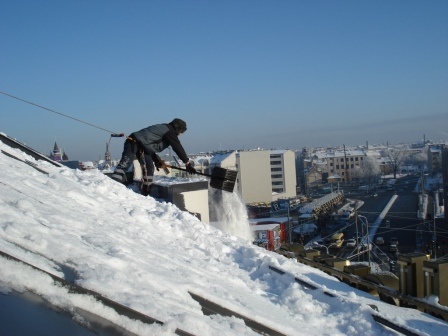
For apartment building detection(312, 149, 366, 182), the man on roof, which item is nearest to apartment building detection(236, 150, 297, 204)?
apartment building detection(312, 149, 366, 182)

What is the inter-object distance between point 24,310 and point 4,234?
35.3 inches

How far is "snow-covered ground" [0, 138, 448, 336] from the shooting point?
243 cm

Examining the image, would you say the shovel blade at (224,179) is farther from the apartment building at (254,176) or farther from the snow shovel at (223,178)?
the apartment building at (254,176)

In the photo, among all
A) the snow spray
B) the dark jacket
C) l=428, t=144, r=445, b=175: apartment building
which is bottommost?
l=428, t=144, r=445, b=175: apartment building

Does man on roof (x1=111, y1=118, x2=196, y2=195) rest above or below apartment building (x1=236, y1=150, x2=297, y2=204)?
above

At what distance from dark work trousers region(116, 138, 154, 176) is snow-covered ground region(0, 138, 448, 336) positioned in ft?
5.74

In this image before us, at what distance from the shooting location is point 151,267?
3.39 meters

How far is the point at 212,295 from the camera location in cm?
318

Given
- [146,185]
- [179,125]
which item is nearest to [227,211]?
[146,185]

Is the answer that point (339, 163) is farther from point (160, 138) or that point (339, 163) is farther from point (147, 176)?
point (160, 138)

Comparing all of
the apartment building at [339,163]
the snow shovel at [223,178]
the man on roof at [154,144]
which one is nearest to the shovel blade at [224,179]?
the snow shovel at [223,178]

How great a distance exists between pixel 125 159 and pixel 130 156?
176 millimetres

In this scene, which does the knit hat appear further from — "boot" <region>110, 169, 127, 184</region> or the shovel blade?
"boot" <region>110, 169, 127, 184</region>

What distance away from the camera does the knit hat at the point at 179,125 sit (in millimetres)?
7845
